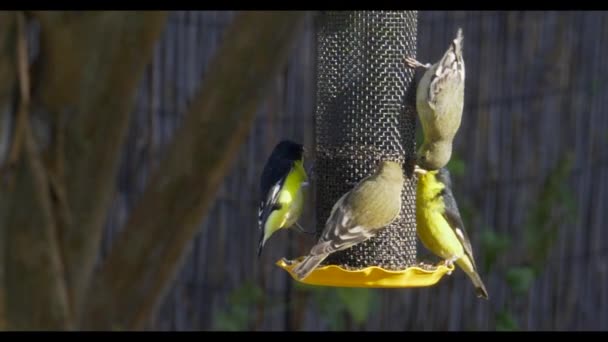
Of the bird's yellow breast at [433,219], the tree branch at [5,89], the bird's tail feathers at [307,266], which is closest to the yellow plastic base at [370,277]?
the bird's tail feathers at [307,266]

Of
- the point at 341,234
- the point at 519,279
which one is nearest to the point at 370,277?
the point at 341,234

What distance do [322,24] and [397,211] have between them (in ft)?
3.55

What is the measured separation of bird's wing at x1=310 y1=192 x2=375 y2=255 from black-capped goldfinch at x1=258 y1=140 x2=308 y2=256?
1.84 feet

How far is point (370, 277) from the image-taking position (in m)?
4.66

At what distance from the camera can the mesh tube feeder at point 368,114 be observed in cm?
521

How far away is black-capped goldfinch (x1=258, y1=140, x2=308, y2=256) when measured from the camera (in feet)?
17.7

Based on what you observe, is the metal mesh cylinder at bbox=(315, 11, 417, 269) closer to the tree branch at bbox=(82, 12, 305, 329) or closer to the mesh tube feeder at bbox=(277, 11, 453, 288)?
the mesh tube feeder at bbox=(277, 11, 453, 288)

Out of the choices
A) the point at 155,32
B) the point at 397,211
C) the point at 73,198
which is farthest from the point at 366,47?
the point at 73,198

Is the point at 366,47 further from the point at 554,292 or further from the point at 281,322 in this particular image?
the point at 554,292

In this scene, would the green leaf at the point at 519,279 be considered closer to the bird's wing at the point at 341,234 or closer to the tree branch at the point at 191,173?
the tree branch at the point at 191,173

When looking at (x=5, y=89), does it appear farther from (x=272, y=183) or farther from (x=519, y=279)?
(x=519, y=279)

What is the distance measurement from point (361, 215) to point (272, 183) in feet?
2.60

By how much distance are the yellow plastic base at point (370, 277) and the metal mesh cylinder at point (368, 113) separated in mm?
422

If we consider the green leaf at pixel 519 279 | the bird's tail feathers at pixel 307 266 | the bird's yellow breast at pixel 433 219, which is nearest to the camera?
the bird's tail feathers at pixel 307 266
